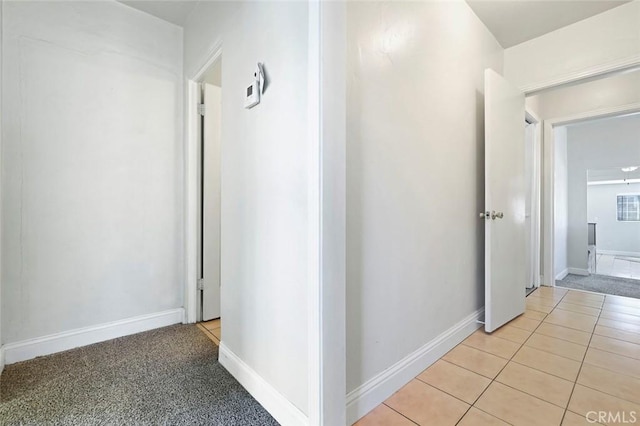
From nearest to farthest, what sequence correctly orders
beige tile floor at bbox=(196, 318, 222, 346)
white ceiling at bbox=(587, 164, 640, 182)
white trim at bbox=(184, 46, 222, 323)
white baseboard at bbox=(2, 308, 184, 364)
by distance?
white baseboard at bbox=(2, 308, 184, 364), beige tile floor at bbox=(196, 318, 222, 346), white trim at bbox=(184, 46, 222, 323), white ceiling at bbox=(587, 164, 640, 182)

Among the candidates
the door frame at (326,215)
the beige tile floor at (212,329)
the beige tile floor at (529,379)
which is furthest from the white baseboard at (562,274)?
the beige tile floor at (212,329)

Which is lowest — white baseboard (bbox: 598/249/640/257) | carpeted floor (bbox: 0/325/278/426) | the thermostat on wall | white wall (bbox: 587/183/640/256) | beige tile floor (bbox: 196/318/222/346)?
white baseboard (bbox: 598/249/640/257)

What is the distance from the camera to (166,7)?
212 cm

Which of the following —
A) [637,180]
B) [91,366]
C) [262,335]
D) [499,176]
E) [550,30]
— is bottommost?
[91,366]

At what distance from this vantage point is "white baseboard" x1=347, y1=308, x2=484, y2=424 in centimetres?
120

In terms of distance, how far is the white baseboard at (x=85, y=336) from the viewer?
1693 millimetres

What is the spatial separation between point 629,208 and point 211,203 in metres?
10.7

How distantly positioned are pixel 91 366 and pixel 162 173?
140 centimetres

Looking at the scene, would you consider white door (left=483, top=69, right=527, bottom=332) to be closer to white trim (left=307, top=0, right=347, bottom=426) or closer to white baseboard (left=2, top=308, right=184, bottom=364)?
white trim (left=307, top=0, right=347, bottom=426)

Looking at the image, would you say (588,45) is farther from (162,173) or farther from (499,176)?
(162,173)

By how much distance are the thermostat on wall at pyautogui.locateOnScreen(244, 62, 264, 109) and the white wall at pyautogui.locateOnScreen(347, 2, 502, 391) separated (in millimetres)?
430

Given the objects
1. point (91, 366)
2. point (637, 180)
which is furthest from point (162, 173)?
point (637, 180)

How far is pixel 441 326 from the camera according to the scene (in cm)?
175

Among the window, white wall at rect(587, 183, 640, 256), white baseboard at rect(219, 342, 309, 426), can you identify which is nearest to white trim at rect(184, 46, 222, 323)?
white baseboard at rect(219, 342, 309, 426)
